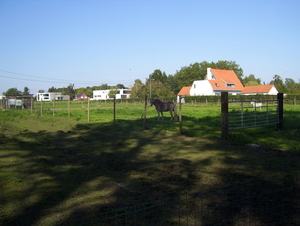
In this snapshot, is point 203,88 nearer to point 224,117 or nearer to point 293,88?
point 293,88

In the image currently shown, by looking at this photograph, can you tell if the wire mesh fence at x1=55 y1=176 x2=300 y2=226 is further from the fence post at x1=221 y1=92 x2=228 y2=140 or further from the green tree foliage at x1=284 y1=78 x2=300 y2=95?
the green tree foliage at x1=284 y1=78 x2=300 y2=95

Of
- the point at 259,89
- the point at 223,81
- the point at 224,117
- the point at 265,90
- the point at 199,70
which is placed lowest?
the point at 224,117

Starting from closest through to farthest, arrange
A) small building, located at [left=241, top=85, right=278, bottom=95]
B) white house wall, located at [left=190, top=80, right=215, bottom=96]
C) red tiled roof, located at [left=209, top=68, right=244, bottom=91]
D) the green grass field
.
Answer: the green grass field, small building, located at [left=241, top=85, right=278, bottom=95], white house wall, located at [left=190, top=80, right=215, bottom=96], red tiled roof, located at [left=209, top=68, right=244, bottom=91]

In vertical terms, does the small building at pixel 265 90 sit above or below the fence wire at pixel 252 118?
above

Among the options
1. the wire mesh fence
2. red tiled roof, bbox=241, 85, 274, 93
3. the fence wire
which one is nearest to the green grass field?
the wire mesh fence

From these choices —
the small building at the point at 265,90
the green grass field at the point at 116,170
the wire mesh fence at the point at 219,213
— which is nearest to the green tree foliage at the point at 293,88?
the small building at the point at 265,90

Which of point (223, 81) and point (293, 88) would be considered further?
point (223, 81)

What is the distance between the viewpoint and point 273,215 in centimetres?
415

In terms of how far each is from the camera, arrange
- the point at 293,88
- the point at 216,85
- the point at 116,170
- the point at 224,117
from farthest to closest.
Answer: the point at 293,88, the point at 216,85, the point at 224,117, the point at 116,170

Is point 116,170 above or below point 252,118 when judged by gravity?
below

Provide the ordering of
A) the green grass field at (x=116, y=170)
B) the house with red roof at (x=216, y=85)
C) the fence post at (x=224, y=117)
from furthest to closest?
the house with red roof at (x=216, y=85) → the fence post at (x=224, y=117) → the green grass field at (x=116, y=170)

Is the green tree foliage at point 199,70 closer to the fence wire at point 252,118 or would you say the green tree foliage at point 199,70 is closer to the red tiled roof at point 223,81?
the red tiled roof at point 223,81

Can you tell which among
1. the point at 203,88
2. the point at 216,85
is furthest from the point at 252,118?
the point at 216,85

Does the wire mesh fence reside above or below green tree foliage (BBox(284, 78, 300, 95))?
below
